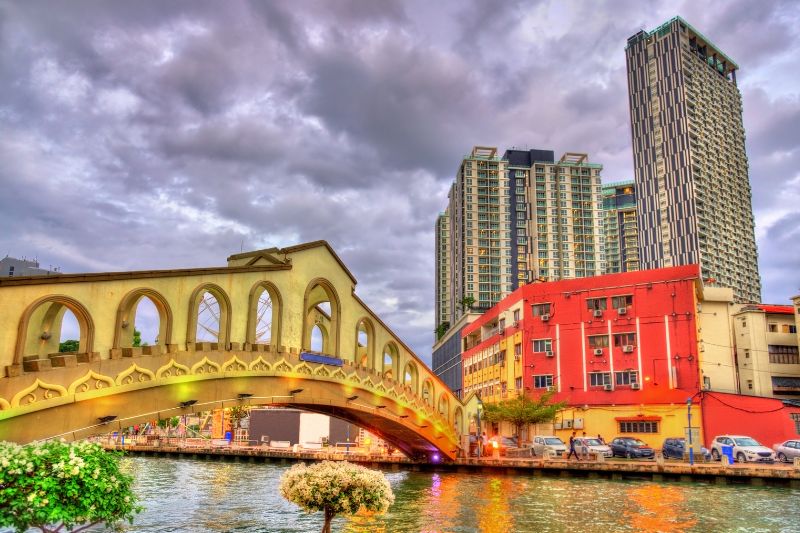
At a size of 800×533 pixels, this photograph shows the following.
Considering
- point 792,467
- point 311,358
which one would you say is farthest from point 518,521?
point 792,467

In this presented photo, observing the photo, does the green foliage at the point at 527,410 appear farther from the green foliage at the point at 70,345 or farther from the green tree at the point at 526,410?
the green foliage at the point at 70,345

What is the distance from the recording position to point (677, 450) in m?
47.3

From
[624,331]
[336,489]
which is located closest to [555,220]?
[624,331]

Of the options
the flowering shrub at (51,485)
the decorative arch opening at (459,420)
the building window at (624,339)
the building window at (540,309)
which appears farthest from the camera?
the building window at (540,309)

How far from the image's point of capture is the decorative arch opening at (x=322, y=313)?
3331cm

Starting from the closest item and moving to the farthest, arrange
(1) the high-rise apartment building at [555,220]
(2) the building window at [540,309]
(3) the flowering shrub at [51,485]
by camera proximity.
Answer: (3) the flowering shrub at [51,485]
(2) the building window at [540,309]
(1) the high-rise apartment building at [555,220]

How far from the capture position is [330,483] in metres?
15.3

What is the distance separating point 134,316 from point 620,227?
166 m

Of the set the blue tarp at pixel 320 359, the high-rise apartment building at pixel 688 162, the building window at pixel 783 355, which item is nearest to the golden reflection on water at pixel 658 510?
the blue tarp at pixel 320 359

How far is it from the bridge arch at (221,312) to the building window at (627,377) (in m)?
43.3

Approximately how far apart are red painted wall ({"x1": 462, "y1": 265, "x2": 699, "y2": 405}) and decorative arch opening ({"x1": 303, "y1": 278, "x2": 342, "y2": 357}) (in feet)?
103

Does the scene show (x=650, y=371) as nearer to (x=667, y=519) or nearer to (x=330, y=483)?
(x=667, y=519)

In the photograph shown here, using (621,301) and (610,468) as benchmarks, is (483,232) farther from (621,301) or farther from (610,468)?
(610,468)

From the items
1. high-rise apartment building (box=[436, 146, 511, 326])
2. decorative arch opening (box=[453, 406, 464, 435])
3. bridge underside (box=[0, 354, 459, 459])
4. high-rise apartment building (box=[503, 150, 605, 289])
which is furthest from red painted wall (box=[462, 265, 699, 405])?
high-rise apartment building (box=[503, 150, 605, 289])
